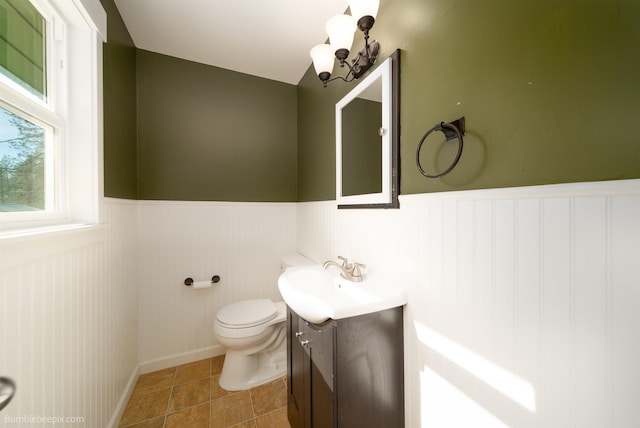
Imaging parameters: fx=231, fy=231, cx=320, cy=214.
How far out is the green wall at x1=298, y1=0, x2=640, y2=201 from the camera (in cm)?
47

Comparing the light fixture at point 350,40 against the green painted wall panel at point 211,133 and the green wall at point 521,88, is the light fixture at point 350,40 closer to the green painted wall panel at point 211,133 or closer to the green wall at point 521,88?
the green wall at point 521,88

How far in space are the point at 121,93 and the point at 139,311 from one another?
154cm

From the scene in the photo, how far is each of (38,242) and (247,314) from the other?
1.20 metres

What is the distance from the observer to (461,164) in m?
0.77

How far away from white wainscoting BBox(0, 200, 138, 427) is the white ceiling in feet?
3.93

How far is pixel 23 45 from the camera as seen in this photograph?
2.85ft

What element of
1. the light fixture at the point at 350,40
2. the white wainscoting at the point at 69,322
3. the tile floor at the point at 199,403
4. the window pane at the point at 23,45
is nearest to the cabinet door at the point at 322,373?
the tile floor at the point at 199,403

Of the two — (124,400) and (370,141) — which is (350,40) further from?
(124,400)

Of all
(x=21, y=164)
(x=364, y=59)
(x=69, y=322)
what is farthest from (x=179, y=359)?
(x=364, y=59)

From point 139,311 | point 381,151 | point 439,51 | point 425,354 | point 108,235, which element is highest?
point 439,51

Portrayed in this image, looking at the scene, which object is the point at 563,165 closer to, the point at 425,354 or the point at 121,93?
the point at 425,354

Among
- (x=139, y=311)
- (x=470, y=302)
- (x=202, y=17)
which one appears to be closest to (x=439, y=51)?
(x=470, y=302)

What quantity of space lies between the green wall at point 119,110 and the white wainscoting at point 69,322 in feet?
0.54

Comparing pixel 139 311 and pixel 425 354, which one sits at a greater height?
pixel 425 354
